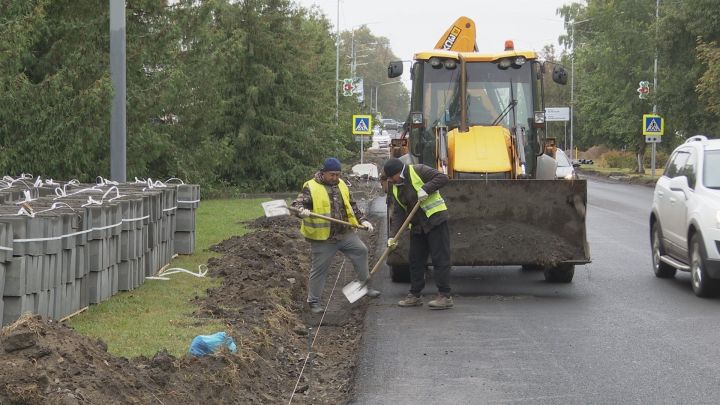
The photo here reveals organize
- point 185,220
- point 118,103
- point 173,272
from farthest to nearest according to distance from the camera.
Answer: point 185,220 → point 118,103 → point 173,272

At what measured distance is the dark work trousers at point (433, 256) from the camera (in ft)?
41.8

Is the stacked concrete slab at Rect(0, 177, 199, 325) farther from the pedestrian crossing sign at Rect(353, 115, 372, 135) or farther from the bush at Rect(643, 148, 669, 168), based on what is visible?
the bush at Rect(643, 148, 669, 168)

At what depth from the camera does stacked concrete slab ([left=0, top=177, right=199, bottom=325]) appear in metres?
9.04

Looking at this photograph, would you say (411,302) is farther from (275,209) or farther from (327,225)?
(275,209)

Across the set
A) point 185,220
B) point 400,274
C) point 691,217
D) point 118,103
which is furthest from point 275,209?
point 691,217

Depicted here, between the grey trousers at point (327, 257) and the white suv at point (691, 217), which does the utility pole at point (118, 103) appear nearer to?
the grey trousers at point (327, 257)

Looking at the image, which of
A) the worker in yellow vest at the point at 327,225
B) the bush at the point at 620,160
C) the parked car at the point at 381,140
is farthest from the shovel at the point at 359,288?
the parked car at the point at 381,140

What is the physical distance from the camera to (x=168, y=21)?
931 inches

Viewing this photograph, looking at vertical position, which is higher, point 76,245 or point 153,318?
point 76,245

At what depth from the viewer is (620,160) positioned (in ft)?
248

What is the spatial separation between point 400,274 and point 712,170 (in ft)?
13.9

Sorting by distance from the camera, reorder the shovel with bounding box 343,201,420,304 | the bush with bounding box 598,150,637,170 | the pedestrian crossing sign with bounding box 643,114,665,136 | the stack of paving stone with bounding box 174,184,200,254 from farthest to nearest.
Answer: the bush with bounding box 598,150,637,170 < the pedestrian crossing sign with bounding box 643,114,665,136 < the stack of paving stone with bounding box 174,184,200,254 < the shovel with bounding box 343,201,420,304

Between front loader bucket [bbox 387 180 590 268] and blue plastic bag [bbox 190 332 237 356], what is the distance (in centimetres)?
534

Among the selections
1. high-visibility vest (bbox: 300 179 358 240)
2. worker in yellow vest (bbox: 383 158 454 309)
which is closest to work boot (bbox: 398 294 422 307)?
worker in yellow vest (bbox: 383 158 454 309)
